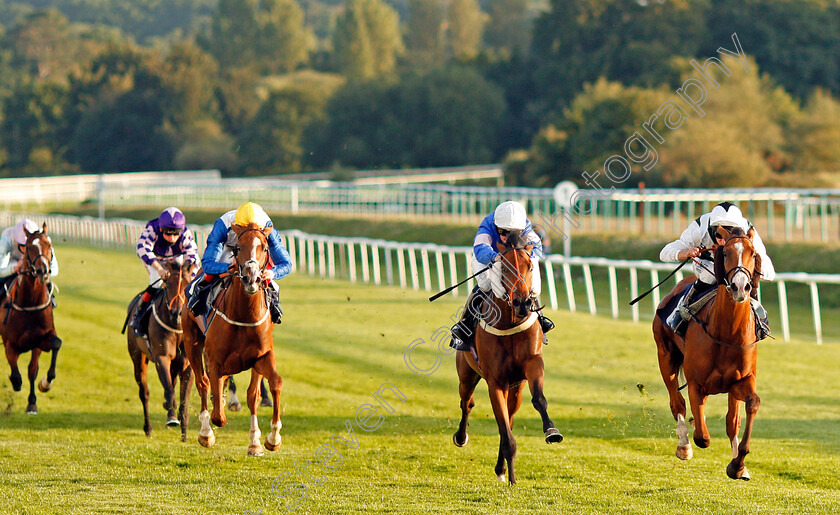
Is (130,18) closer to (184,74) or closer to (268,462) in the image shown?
(184,74)

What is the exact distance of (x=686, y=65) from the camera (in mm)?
36000

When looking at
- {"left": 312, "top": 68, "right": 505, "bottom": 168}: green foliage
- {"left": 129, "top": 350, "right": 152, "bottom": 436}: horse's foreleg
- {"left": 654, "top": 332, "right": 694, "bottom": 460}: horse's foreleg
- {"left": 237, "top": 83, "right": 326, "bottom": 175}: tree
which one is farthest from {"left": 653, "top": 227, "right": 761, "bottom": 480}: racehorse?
{"left": 237, "top": 83, "right": 326, "bottom": 175}: tree

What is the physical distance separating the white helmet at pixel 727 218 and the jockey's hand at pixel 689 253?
0.79 ft

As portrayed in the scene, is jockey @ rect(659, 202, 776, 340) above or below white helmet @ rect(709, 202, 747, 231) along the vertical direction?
below

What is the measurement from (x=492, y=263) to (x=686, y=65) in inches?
1245

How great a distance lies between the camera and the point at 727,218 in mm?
6051

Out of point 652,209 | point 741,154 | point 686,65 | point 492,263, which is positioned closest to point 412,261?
point 652,209

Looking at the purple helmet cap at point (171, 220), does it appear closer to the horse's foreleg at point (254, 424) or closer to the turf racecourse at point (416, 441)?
the turf racecourse at point (416, 441)

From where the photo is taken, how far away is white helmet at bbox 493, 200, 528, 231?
6293 mm

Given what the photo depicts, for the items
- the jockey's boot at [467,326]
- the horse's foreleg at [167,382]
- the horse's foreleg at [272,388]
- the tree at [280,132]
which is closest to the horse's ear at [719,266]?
the jockey's boot at [467,326]

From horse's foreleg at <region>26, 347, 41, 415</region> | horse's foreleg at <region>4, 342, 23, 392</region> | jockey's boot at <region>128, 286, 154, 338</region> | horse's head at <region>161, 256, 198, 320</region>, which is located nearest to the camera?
horse's head at <region>161, 256, 198, 320</region>

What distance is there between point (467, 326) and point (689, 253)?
4.78 feet

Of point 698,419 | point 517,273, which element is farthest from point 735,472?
point 517,273

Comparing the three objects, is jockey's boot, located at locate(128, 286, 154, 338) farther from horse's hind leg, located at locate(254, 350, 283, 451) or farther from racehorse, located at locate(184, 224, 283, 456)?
horse's hind leg, located at locate(254, 350, 283, 451)
